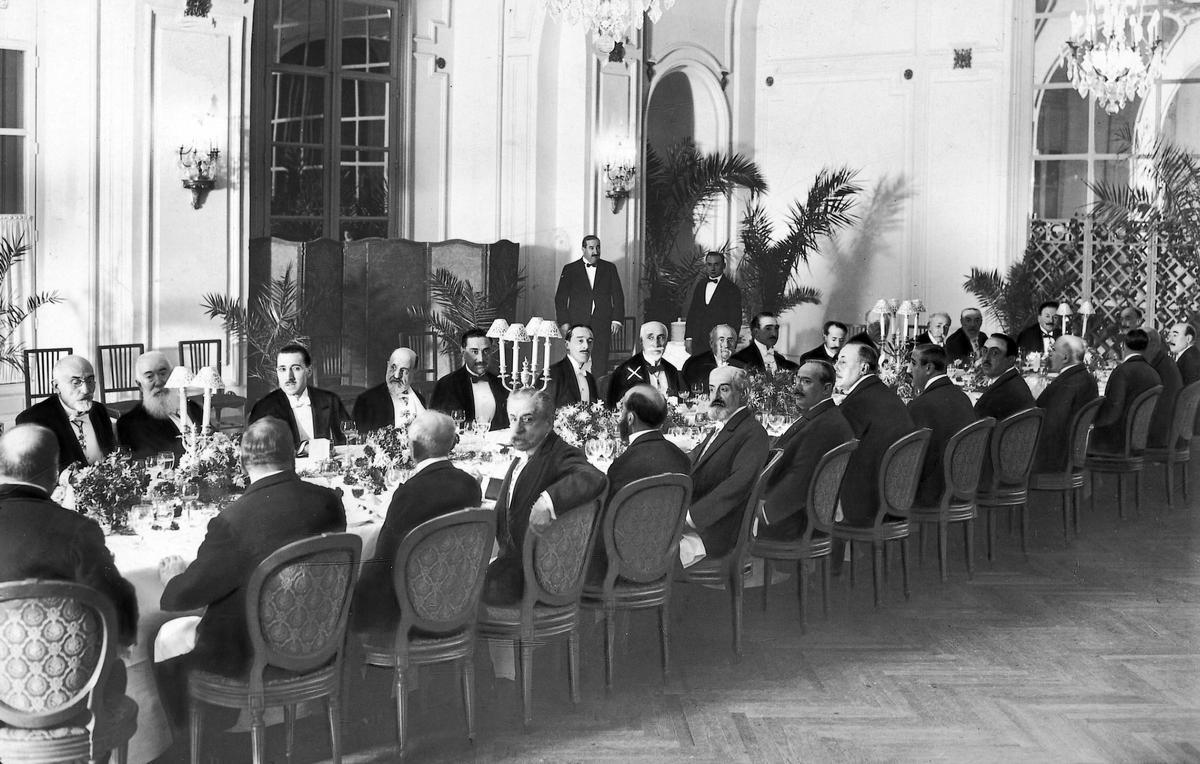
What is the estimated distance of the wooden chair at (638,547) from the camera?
519cm

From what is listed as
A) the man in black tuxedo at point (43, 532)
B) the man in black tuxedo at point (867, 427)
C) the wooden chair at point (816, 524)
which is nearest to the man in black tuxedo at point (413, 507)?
the man in black tuxedo at point (43, 532)

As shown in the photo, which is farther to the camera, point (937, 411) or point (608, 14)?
point (608, 14)

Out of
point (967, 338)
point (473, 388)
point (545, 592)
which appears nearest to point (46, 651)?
point (545, 592)

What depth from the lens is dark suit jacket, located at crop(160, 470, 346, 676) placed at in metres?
4.06

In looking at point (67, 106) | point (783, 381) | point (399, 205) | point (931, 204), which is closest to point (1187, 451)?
point (783, 381)

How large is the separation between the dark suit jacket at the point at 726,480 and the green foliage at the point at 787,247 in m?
8.26

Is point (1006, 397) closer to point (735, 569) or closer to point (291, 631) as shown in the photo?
point (735, 569)

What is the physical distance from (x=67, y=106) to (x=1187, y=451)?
27.3 feet

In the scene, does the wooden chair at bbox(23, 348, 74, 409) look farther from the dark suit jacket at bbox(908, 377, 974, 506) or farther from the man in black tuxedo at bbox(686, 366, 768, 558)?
the dark suit jacket at bbox(908, 377, 974, 506)

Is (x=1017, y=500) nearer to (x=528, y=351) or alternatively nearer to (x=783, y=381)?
(x=783, y=381)

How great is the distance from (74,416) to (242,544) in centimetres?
291

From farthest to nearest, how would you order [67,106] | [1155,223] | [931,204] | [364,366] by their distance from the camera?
[931,204] → [1155,223] → [364,366] → [67,106]

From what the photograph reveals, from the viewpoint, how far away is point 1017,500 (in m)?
7.57

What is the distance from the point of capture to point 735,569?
5801 millimetres
